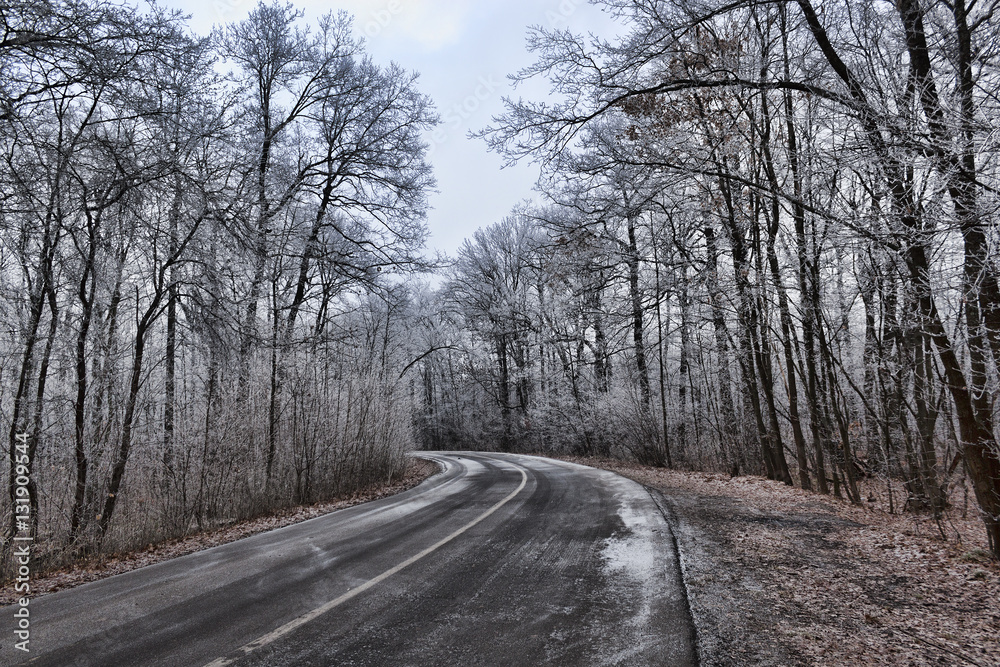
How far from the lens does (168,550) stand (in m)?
7.12

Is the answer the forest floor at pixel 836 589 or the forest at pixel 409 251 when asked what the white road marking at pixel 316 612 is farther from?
the forest at pixel 409 251

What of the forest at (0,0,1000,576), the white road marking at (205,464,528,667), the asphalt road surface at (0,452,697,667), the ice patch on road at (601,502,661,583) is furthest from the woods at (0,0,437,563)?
the ice patch on road at (601,502,661,583)

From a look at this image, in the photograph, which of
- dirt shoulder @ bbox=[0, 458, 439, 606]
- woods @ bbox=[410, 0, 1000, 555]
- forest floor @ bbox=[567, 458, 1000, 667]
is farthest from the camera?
dirt shoulder @ bbox=[0, 458, 439, 606]

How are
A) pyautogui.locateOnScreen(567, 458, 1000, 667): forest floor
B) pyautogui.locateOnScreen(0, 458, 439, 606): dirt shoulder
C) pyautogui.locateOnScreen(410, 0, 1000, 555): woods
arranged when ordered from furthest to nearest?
1. pyautogui.locateOnScreen(0, 458, 439, 606): dirt shoulder
2. pyautogui.locateOnScreen(410, 0, 1000, 555): woods
3. pyautogui.locateOnScreen(567, 458, 1000, 667): forest floor

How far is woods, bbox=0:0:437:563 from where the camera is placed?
18.1 ft

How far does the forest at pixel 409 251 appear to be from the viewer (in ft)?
16.1

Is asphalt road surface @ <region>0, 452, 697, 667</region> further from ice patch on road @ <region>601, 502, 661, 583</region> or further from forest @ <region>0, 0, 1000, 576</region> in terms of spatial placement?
forest @ <region>0, 0, 1000, 576</region>

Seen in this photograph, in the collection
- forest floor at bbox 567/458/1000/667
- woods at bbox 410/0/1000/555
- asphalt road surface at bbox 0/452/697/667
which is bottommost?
forest floor at bbox 567/458/1000/667

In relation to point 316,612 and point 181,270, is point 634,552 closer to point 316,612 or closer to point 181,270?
point 316,612

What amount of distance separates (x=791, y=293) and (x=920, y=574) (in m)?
6.09

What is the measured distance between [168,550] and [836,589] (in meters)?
7.87

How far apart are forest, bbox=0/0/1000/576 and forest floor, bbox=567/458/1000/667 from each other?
0.95 meters

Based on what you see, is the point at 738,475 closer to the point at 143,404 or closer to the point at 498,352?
the point at 143,404

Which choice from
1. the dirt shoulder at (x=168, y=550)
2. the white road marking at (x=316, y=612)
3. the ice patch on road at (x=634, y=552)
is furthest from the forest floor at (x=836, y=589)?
the dirt shoulder at (x=168, y=550)
